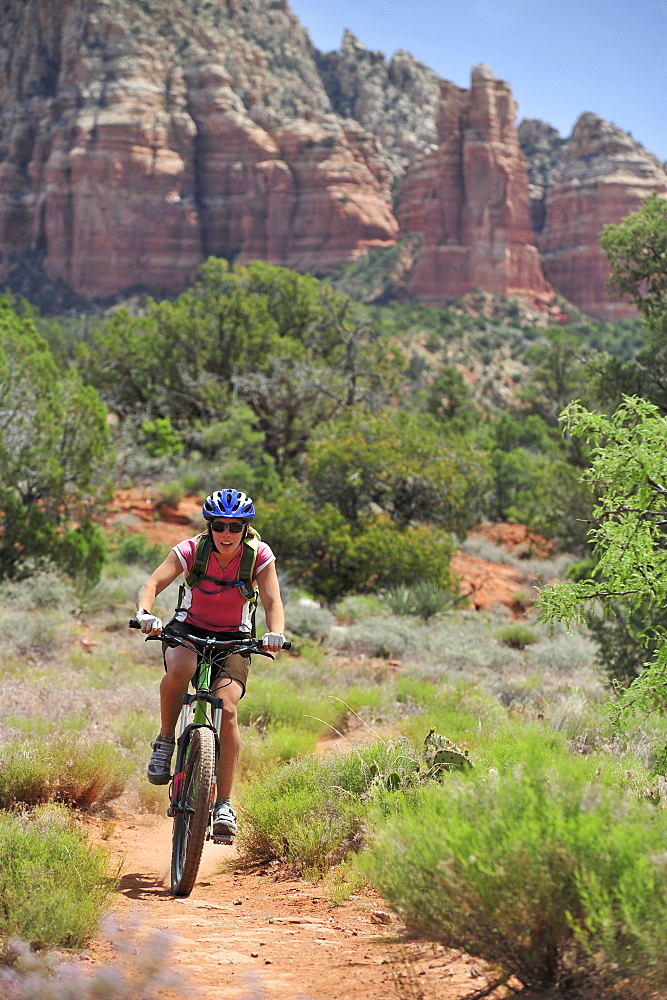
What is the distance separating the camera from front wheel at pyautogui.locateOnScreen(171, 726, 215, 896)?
421 centimetres

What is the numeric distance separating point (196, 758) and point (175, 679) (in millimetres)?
414

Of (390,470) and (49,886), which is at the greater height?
(390,470)

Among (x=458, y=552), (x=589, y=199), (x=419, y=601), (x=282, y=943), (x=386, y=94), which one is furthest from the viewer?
(x=386, y=94)

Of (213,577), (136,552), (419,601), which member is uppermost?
(136,552)

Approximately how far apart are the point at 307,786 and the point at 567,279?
355 ft

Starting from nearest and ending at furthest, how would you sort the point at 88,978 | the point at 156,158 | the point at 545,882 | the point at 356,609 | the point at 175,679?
1. the point at 545,882
2. the point at 88,978
3. the point at 175,679
4. the point at 356,609
5. the point at 156,158

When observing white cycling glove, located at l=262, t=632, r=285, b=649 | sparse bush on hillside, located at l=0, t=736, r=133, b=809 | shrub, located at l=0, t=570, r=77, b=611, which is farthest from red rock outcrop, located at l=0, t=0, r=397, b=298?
white cycling glove, located at l=262, t=632, r=285, b=649

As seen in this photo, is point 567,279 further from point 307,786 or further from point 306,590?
point 307,786

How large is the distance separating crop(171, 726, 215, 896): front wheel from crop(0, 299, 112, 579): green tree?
29.3 ft

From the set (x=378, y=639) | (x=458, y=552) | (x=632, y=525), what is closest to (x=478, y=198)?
(x=458, y=552)

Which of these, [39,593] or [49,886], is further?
[39,593]

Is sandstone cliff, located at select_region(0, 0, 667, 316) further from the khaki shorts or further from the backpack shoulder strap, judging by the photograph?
the khaki shorts

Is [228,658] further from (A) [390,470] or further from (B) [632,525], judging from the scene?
(A) [390,470]

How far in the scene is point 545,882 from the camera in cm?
264
